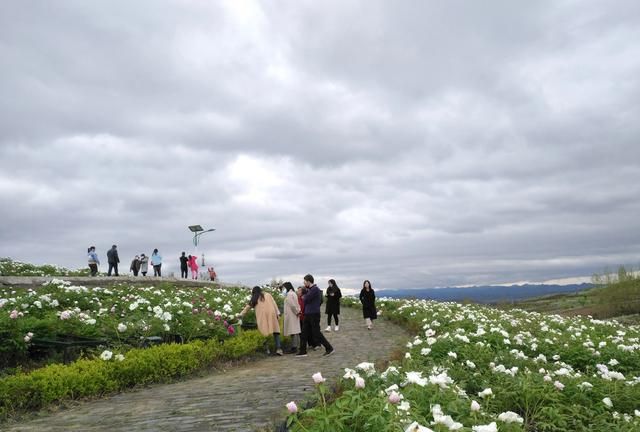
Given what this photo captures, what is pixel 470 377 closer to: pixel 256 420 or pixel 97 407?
pixel 256 420

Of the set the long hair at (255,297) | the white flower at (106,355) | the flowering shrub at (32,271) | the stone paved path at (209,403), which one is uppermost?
the flowering shrub at (32,271)

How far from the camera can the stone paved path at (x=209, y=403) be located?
20.4 ft

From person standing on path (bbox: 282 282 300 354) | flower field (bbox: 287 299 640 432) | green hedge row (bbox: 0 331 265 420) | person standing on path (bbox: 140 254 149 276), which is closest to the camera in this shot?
flower field (bbox: 287 299 640 432)

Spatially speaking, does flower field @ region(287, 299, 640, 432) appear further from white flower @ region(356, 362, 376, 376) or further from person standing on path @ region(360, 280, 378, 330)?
person standing on path @ region(360, 280, 378, 330)

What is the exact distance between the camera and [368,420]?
12.2ft

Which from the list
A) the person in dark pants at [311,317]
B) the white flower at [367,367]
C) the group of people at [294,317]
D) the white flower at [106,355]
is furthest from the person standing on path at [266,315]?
the white flower at [367,367]

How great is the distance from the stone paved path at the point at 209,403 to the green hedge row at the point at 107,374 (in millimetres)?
296

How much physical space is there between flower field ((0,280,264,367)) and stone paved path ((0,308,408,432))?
5.18 ft

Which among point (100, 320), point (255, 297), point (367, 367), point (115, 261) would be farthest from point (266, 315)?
point (115, 261)

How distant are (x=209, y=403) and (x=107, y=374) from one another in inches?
102

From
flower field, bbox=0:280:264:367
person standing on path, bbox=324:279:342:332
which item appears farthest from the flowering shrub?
person standing on path, bbox=324:279:342:332

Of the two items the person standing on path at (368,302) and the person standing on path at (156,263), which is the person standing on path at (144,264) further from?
the person standing on path at (368,302)

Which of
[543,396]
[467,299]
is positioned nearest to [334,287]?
[543,396]

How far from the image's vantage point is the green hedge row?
7.54 m
